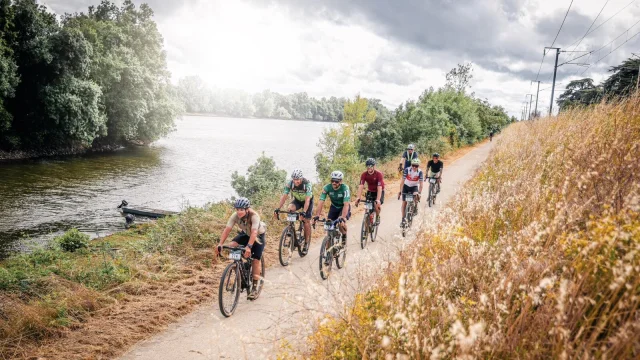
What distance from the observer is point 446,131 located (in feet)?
127

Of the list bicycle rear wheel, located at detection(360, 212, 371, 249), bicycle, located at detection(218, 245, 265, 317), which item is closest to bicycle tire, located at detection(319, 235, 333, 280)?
bicycle, located at detection(218, 245, 265, 317)

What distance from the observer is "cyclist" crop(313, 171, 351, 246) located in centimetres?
882

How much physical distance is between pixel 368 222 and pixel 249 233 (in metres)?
4.33

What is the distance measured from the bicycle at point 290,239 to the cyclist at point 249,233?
162cm

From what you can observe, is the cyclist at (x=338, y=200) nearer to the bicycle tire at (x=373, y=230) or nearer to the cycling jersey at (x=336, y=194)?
the cycling jersey at (x=336, y=194)

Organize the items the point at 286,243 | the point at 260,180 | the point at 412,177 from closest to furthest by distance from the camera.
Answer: the point at 286,243
the point at 412,177
the point at 260,180

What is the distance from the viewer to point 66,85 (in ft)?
116

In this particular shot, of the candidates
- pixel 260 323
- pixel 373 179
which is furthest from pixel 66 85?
pixel 260 323

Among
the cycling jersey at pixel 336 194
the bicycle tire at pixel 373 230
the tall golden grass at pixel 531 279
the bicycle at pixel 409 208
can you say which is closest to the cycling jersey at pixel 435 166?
the bicycle at pixel 409 208

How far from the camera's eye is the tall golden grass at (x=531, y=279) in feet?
8.18

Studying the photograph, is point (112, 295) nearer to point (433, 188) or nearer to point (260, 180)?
point (433, 188)

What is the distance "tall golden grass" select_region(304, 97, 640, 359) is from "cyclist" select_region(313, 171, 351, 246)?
8.70 feet

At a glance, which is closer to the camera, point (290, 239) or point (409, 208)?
point (290, 239)

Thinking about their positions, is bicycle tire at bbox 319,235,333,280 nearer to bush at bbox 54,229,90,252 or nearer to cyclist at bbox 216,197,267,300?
cyclist at bbox 216,197,267,300
